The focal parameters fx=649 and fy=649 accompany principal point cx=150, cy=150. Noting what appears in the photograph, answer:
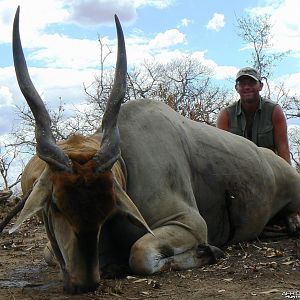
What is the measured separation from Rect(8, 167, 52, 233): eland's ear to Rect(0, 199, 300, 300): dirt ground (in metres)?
0.46

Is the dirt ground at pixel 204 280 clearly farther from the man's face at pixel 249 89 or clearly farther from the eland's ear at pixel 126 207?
the man's face at pixel 249 89

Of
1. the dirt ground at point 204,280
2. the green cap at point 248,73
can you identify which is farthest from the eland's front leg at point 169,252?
the green cap at point 248,73

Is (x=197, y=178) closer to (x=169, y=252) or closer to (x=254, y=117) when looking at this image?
(x=169, y=252)

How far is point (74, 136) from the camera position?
4.00 meters

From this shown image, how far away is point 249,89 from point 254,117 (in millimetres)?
305

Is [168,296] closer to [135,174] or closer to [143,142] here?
[135,174]

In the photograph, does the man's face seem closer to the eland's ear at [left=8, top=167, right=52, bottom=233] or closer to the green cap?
the green cap

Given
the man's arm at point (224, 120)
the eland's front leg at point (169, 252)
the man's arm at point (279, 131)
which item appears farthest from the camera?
the man's arm at point (224, 120)

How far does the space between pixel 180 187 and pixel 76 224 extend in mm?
1191

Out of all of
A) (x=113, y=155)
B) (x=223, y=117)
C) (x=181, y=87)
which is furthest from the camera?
(x=181, y=87)

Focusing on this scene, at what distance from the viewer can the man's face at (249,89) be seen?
22.7ft

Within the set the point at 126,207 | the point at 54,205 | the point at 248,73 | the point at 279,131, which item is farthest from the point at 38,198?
the point at 248,73

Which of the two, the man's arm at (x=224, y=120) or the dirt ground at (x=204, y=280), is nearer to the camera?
the dirt ground at (x=204, y=280)

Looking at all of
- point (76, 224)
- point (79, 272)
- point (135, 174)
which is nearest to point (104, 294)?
point (79, 272)
